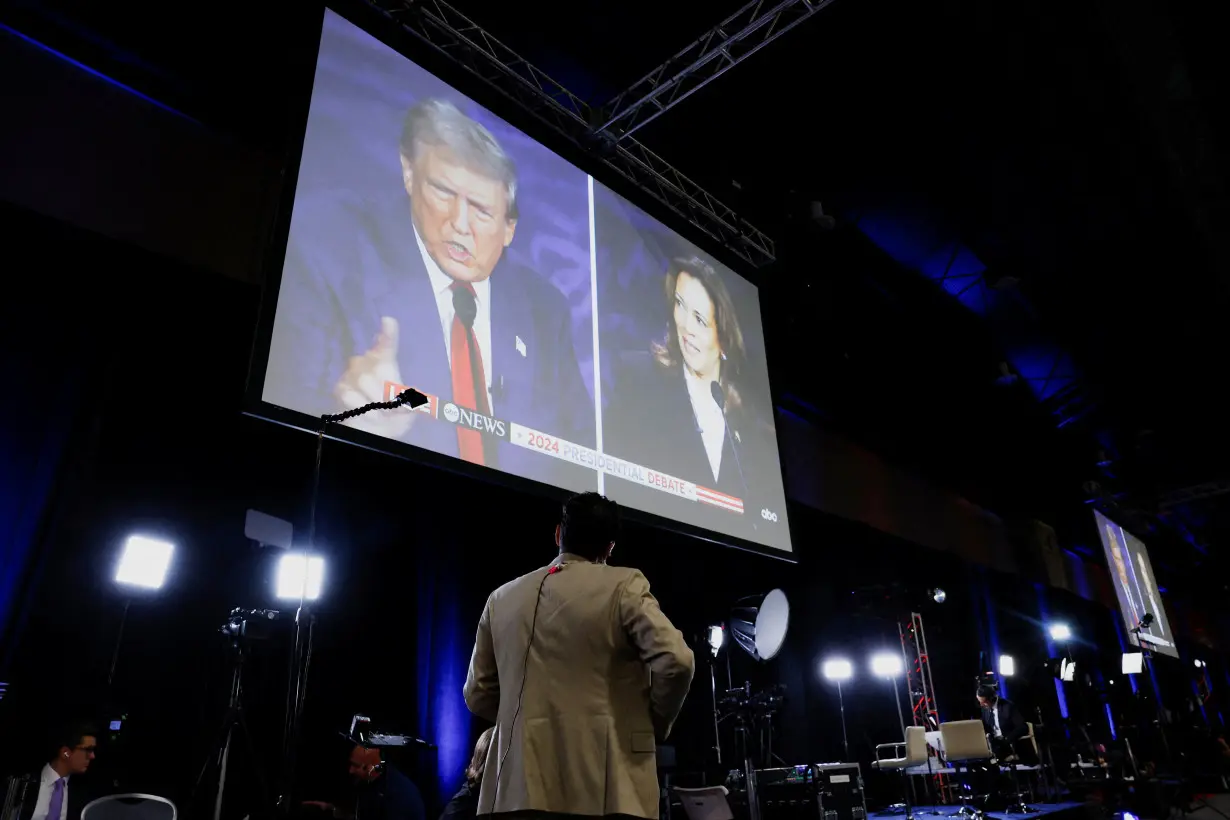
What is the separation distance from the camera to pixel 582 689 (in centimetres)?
161

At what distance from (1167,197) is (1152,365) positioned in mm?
3261

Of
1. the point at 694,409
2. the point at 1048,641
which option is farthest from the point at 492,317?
the point at 1048,641

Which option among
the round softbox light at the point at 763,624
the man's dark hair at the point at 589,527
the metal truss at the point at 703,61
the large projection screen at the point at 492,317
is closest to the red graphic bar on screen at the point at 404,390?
the large projection screen at the point at 492,317

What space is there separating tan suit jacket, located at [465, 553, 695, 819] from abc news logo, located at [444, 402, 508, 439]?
187 cm

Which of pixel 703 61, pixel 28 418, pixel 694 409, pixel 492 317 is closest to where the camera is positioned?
pixel 28 418

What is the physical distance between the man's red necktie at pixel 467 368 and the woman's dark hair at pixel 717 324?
1395 millimetres

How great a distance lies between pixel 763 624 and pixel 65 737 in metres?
3.37

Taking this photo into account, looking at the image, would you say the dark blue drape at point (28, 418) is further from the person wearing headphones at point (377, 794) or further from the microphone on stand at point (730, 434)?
the microphone on stand at point (730, 434)

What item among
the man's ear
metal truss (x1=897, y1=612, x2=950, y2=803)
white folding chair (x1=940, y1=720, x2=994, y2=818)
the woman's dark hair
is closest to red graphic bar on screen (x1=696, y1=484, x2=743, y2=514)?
the woman's dark hair

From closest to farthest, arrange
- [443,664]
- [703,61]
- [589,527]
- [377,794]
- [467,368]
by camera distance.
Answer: [589,527], [377,794], [467,368], [443,664], [703,61]

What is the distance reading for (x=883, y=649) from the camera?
804 centimetres

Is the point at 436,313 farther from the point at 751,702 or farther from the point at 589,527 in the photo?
the point at 751,702

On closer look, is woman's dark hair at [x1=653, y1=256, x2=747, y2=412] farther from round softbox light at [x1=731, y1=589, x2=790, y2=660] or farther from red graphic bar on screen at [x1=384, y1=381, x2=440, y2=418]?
red graphic bar on screen at [x1=384, y1=381, x2=440, y2=418]

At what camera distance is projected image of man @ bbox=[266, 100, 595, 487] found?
320cm
